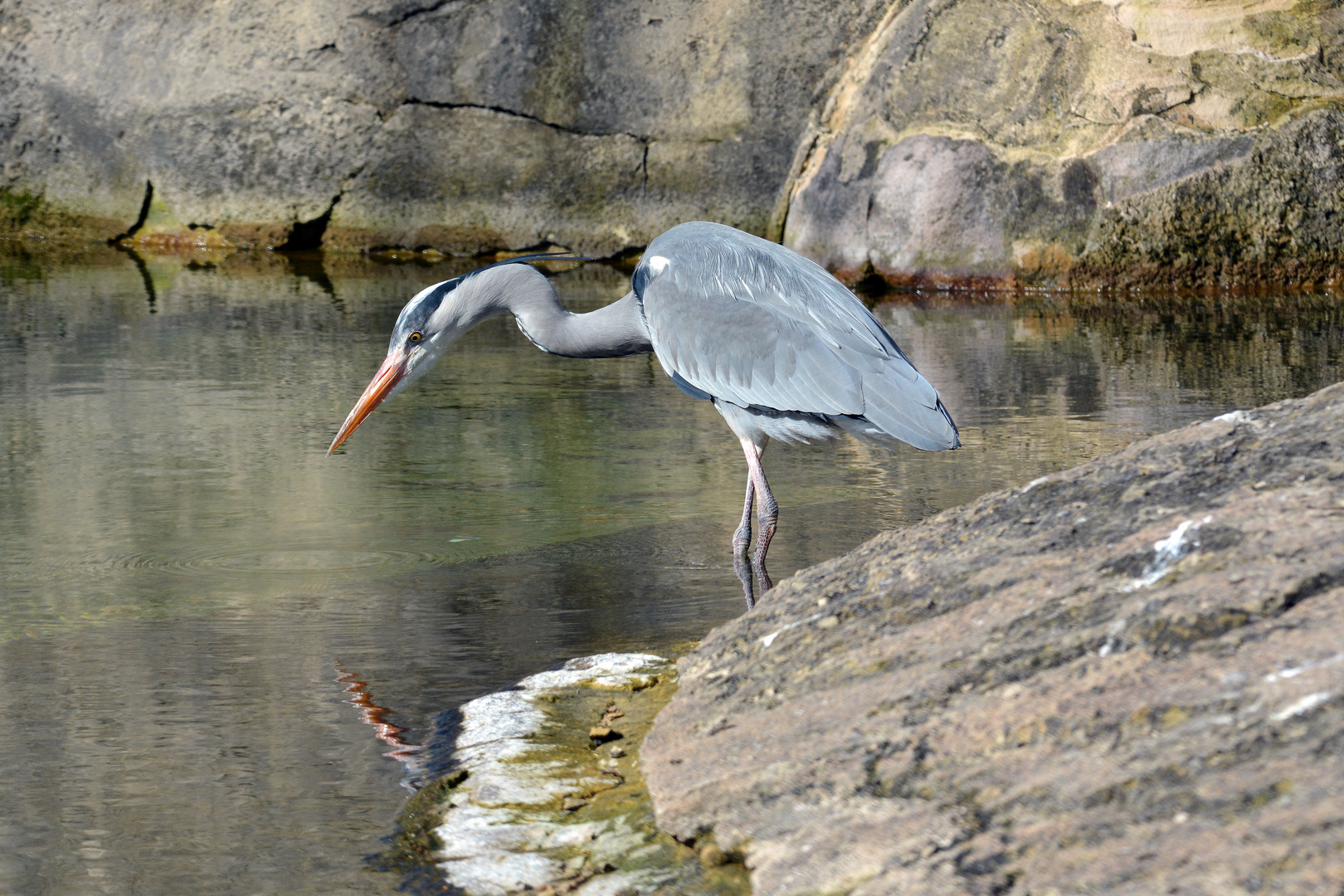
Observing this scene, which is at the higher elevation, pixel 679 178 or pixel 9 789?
pixel 679 178

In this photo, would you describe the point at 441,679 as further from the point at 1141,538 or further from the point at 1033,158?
the point at 1033,158

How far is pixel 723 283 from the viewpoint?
3.88 meters

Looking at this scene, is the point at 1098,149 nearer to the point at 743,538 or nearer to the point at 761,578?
the point at 743,538

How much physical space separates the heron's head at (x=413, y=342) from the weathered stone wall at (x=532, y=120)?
5.71 m

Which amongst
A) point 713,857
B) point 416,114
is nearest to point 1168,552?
point 713,857

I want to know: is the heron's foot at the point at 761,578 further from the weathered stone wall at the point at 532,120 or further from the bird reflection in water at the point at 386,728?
the weathered stone wall at the point at 532,120

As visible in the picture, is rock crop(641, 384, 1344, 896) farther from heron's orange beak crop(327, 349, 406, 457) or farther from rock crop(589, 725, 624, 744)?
heron's orange beak crop(327, 349, 406, 457)

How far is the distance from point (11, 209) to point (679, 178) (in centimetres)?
505

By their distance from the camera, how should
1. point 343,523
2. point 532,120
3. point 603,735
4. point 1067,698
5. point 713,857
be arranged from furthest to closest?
point 532,120 < point 343,523 < point 603,735 < point 713,857 < point 1067,698

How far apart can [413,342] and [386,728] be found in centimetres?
143

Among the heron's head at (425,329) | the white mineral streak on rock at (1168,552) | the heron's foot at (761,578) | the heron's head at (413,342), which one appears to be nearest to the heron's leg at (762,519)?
the heron's foot at (761,578)

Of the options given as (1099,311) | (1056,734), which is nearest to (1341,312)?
(1099,311)

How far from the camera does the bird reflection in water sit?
265 centimetres

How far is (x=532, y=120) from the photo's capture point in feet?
37.0
